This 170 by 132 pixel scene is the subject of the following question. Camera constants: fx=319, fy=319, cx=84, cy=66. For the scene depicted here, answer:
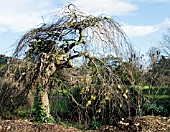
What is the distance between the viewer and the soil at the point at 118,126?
6.40 m

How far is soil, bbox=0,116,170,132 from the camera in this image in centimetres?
640

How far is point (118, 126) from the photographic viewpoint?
25.4ft

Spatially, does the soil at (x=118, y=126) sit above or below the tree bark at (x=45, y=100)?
below

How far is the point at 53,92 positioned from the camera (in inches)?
287

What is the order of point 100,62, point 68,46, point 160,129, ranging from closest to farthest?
point 100,62 < point 68,46 < point 160,129

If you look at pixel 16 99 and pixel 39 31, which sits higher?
pixel 39 31

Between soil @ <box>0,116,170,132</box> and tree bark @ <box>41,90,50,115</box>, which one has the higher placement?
tree bark @ <box>41,90,50,115</box>

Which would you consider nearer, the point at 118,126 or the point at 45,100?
the point at 45,100

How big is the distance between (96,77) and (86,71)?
24 centimetres

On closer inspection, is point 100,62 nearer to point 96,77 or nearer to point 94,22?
point 96,77

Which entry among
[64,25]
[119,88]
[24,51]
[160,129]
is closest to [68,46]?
[64,25]

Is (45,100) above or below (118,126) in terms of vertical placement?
above

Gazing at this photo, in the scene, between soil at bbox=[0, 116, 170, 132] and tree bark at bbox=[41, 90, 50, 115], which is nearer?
soil at bbox=[0, 116, 170, 132]

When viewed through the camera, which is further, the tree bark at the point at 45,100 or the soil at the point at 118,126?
the tree bark at the point at 45,100
